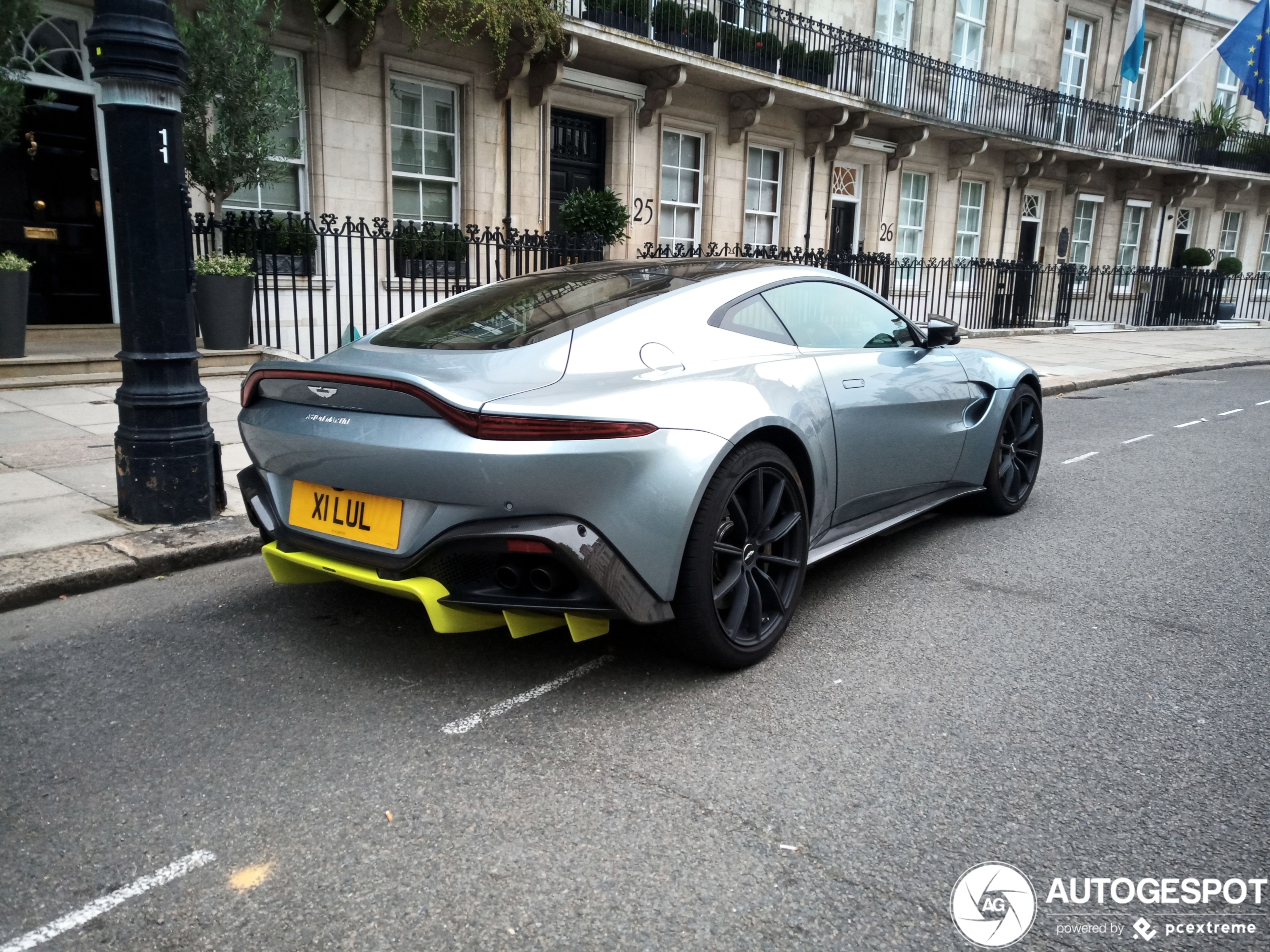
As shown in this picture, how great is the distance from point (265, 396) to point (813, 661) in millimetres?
2261

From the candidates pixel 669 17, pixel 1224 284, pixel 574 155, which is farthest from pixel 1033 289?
pixel 574 155

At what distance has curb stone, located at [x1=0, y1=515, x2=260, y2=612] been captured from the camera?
397 cm

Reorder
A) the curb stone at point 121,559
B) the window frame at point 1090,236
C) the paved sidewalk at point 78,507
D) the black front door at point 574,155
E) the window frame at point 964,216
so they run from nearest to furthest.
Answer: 1. the curb stone at point 121,559
2. the paved sidewalk at point 78,507
3. the black front door at point 574,155
4. the window frame at point 964,216
5. the window frame at point 1090,236

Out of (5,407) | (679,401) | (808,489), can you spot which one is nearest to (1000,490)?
(808,489)

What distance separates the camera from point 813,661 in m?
3.55

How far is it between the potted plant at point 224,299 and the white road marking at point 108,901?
7903mm

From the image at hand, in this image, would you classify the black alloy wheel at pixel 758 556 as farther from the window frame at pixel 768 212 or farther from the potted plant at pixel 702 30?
the window frame at pixel 768 212

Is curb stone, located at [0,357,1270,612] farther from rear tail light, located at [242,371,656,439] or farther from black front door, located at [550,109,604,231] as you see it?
black front door, located at [550,109,604,231]

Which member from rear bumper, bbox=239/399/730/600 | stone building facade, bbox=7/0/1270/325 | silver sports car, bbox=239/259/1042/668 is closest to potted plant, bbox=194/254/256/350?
stone building facade, bbox=7/0/1270/325

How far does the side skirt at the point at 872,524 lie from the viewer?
3988 millimetres

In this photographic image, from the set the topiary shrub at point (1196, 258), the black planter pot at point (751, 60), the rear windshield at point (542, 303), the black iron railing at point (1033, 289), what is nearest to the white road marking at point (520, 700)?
the rear windshield at point (542, 303)

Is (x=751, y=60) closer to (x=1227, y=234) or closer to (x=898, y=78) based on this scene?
(x=898, y=78)

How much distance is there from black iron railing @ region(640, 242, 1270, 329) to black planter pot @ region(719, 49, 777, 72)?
295cm

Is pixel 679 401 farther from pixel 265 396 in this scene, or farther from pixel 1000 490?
pixel 1000 490
